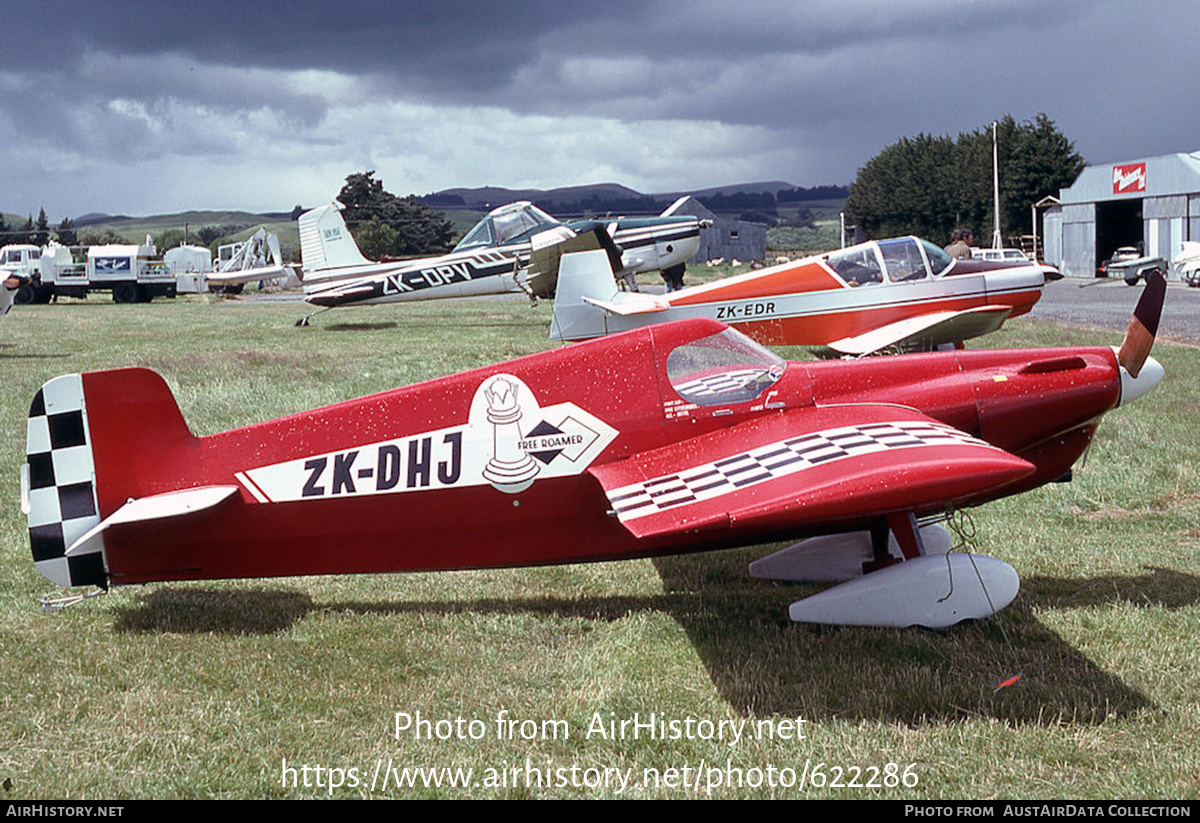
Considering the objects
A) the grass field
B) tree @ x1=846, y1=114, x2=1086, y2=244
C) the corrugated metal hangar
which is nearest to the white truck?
the grass field

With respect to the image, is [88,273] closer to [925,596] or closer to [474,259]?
[474,259]

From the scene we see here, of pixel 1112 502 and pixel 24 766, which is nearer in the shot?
pixel 24 766

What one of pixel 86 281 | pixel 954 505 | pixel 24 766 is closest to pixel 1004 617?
pixel 954 505

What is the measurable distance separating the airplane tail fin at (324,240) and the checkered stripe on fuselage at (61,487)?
2125 cm

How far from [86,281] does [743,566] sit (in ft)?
134

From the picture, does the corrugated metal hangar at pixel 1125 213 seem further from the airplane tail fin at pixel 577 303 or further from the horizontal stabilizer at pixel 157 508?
the horizontal stabilizer at pixel 157 508

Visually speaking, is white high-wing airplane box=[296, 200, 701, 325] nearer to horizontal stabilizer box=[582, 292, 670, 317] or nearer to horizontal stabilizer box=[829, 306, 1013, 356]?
horizontal stabilizer box=[582, 292, 670, 317]

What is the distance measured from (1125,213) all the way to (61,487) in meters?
59.0

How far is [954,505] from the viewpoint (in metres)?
5.02

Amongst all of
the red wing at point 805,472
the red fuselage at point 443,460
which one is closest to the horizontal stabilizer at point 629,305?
the red fuselage at point 443,460

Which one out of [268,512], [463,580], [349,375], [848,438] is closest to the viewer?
[848,438]

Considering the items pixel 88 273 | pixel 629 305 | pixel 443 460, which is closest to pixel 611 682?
pixel 443 460

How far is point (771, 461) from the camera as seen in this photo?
15.3 ft
